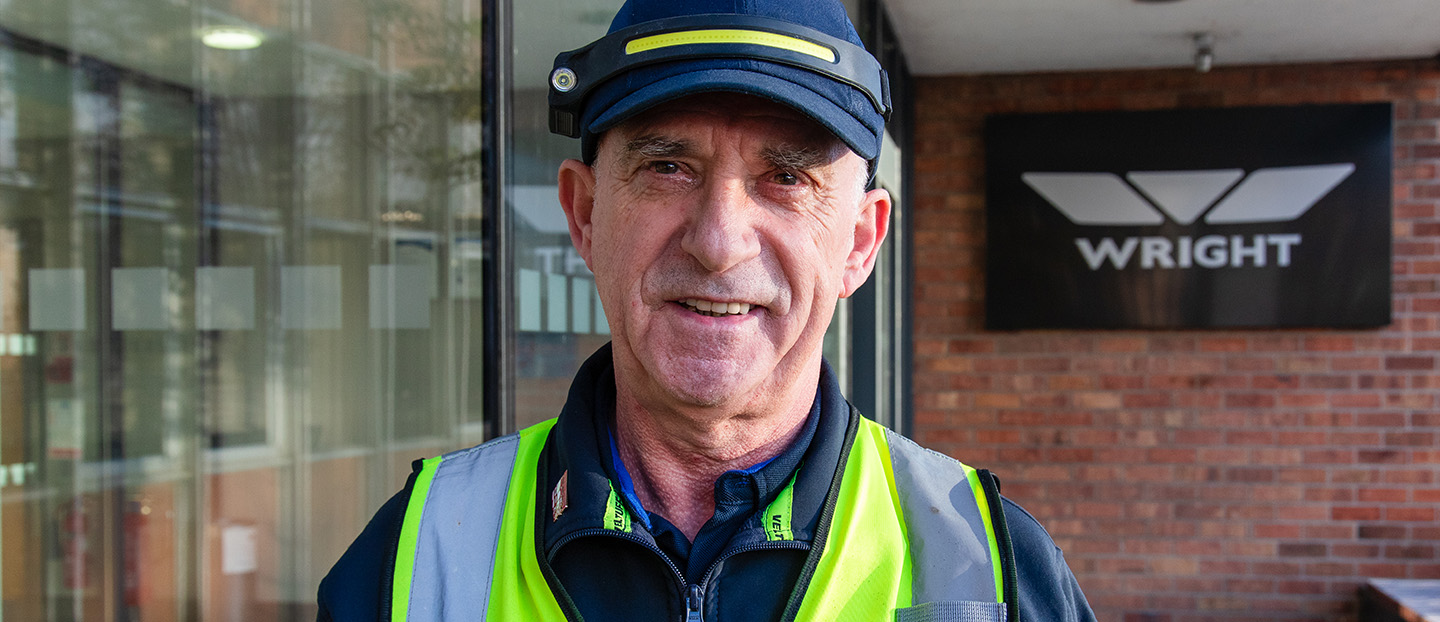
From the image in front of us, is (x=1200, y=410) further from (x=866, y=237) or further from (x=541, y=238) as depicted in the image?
(x=866, y=237)

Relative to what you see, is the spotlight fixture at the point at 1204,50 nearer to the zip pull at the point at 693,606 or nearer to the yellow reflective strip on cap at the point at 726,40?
the yellow reflective strip on cap at the point at 726,40

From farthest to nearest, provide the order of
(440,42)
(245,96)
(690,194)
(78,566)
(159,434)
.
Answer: (440,42)
(245,96)
(159,434)
(78,566)
(690,194)

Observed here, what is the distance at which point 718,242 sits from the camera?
39.7 inches

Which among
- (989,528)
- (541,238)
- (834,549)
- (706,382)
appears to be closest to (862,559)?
(834,549)

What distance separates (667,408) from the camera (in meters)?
1.09

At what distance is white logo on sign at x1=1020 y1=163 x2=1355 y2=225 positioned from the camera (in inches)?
211

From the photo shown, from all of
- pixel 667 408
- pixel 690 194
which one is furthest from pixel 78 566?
pixel 690 194

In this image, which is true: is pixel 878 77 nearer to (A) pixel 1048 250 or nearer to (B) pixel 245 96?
(B) pixel 245 96

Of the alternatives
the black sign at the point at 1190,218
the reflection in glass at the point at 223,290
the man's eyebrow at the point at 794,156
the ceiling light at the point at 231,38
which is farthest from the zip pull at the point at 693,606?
the black sign at the point at 1190,218

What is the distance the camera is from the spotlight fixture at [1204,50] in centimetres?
492

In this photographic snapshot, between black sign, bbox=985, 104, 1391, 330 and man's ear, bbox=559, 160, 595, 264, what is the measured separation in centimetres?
454

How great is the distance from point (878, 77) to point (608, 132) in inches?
11.1

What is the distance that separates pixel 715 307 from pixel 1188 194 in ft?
16.5

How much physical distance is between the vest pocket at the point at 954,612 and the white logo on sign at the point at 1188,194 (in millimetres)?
4742
